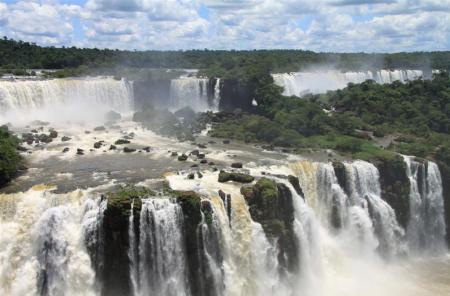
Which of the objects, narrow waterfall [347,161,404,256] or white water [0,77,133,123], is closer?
narrow waterfall [347,161,404,256]

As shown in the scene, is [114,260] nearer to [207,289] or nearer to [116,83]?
[207,289]

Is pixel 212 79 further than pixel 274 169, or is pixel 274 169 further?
pixel 212 79

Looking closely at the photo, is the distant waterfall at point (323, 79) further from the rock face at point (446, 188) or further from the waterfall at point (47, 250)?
the waterfall at point (47, 250)

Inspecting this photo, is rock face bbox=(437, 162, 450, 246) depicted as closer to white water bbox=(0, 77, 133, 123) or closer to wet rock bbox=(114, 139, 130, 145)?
wet rock bbox=(114, 139, 130, 145)

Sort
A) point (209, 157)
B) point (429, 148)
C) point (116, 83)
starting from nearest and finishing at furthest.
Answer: point (209, 157) → point (429, 148) → point (116, 83)

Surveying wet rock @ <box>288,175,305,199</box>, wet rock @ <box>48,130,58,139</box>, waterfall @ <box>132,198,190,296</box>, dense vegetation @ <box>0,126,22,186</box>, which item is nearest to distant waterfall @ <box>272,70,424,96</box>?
wet rock @ <box>48,130,58,139</box>

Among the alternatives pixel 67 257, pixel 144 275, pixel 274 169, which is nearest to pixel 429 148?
pixel 274 169
